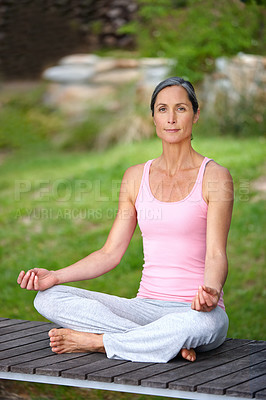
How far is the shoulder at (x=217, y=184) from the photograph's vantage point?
9.02ft

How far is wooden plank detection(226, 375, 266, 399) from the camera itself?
231 cm

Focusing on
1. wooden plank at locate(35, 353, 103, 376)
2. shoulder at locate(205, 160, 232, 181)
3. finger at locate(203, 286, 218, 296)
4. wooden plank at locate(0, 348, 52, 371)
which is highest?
shoulder at locate(205, 160, 232, 181)

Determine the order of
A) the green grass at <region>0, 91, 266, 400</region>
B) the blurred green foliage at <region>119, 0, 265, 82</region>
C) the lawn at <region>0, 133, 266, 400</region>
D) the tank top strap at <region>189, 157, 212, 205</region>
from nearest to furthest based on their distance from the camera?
→ the tank top strap at <region>189, 157, 212, 205</region> < the green grass at <region>0, 91, 266, 400</region> < the lawn at <region>0, 133, 266, 400</region> < the blurred green foliage at <region>119, 0, 265, 82</region>

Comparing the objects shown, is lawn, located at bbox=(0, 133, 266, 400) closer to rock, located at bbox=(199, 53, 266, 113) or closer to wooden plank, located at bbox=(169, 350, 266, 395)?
rock, located at bbox=(199, 53, 266, 113)

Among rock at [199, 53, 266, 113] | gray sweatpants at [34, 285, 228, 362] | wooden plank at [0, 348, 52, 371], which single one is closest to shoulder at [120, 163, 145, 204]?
gray sweatpants at [34, 285, 228, 362]

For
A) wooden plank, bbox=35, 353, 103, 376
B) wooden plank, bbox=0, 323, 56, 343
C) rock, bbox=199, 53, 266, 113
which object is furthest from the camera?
rock, bbox=199, 53, 266, 113

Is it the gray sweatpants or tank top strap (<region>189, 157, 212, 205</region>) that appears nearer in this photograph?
the gray sweatpants

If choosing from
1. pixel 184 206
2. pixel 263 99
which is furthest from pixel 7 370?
pixel 263 99

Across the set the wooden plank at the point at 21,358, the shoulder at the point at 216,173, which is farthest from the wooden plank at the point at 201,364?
the shoulder at the point at 216,173

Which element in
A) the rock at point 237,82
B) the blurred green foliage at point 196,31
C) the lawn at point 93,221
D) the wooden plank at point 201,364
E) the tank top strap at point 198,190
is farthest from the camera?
the blurred green foliage at point 196,31

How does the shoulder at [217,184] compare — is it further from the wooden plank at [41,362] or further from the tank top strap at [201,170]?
the wooden plank at [41,362]

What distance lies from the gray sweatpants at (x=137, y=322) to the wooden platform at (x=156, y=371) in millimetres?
57

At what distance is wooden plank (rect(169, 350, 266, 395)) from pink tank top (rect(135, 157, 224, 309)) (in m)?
0.26

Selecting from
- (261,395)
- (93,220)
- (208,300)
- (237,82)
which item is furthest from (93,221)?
(261,395)
